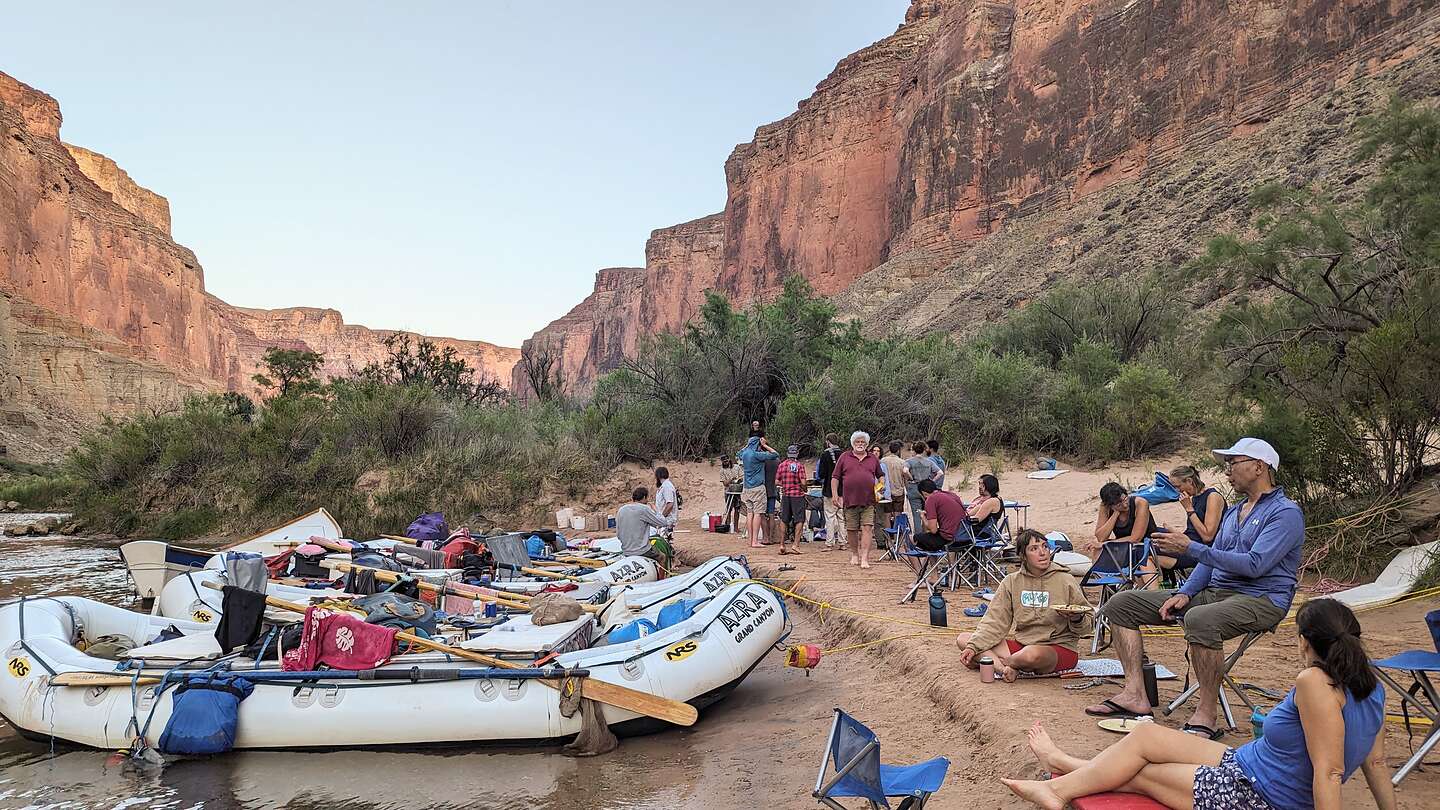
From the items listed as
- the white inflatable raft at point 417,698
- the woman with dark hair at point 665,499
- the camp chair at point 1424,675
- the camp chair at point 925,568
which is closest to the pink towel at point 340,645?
the white inflatable raft at point 417,698

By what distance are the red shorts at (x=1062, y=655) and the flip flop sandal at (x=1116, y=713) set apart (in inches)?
29.1

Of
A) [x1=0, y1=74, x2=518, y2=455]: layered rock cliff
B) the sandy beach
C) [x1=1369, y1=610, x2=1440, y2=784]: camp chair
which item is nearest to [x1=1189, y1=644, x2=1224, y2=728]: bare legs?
the sandy beach

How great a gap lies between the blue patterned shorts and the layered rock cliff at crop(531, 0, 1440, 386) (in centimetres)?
3169

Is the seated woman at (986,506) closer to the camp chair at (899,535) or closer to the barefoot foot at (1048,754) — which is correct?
the camp chair at (899,535)

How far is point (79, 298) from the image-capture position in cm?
→ 6631

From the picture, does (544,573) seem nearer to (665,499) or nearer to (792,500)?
(665,499)

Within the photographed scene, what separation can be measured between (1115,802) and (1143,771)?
0.18 metres

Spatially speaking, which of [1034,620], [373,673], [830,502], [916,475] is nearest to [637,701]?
[373,673]

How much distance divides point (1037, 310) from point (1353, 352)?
17.8m

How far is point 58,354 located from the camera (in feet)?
167

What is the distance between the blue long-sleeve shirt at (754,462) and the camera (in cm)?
1309

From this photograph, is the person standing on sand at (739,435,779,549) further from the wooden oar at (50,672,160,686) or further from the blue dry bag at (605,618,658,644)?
the wooden oar at (50,672,160,686)

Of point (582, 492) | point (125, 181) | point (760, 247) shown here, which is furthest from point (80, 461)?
point (125, 181)

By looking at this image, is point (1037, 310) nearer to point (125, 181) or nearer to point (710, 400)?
point (710, 400)
